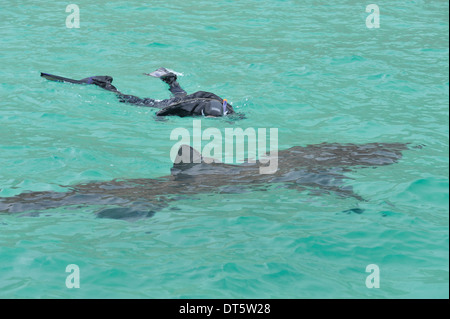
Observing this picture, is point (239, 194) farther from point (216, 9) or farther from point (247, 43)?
point (216, 9)

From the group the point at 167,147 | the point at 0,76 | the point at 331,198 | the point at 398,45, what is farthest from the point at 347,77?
the point at 0,76

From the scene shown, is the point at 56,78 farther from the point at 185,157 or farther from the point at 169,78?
the point at 185,157

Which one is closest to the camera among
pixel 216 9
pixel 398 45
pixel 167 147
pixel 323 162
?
pixel 323 162

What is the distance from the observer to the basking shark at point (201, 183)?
634cm

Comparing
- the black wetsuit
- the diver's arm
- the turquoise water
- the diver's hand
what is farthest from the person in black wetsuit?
the diver's hand

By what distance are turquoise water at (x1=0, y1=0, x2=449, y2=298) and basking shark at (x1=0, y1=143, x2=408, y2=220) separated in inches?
6.5

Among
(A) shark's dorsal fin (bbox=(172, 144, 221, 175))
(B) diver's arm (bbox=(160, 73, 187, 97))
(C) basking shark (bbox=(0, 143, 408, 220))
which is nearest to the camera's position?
(C) basking shark (bbox=(0, 143, 408, 220))

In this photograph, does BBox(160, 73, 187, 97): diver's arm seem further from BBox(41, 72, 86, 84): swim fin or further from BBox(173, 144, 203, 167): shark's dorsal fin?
BBox(173, 144, 203, 167): shark's dorsal fin

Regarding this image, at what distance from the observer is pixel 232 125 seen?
9.45m

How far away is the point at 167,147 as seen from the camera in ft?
28.4

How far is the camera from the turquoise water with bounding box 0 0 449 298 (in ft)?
16.5

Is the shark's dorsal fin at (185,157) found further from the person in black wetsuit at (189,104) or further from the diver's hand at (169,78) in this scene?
the diver's hand at (169,78)

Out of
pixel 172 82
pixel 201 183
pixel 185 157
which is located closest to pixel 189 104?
pixel 172 82
